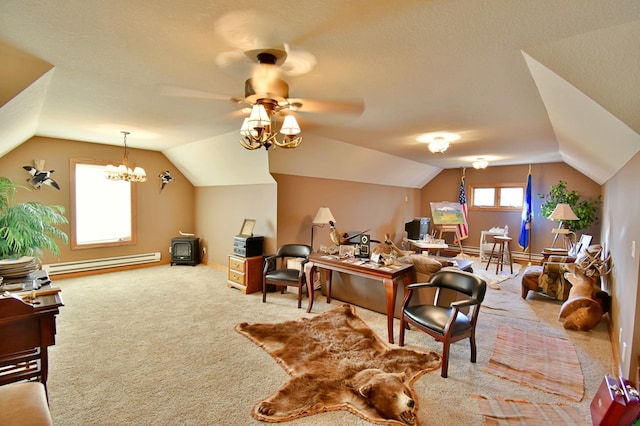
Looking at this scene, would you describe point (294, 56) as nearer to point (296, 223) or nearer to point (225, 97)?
point (225, 97)

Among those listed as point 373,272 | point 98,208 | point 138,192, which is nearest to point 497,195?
point 373,272

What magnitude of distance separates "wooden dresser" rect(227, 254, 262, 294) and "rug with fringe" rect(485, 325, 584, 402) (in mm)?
3337

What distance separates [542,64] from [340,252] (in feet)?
9.53

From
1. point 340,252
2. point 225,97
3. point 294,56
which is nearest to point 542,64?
point 294,56

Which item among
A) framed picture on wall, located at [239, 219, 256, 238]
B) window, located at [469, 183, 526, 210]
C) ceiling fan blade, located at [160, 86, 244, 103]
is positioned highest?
ceiling fan blade, located at [160, 86, 244, 103]

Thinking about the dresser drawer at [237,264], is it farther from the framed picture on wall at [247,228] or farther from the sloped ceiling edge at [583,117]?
the sloped ceiling edge at [583,117]

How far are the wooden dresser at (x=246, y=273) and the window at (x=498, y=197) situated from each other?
6338 millimetres

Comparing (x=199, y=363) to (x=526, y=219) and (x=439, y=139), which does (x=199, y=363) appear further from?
(x=526, y=219)

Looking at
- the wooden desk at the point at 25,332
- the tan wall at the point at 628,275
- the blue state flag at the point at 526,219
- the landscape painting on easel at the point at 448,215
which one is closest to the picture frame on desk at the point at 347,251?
the tan wall at the point at 628,275

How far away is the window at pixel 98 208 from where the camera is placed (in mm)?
5409

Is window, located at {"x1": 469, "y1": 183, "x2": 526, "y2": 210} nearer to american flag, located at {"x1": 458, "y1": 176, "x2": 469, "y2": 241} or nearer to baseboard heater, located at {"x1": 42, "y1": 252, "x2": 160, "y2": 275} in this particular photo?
american flag, located at {"x1": 458, "y1": 176, "x2": 469, "y2": 241}

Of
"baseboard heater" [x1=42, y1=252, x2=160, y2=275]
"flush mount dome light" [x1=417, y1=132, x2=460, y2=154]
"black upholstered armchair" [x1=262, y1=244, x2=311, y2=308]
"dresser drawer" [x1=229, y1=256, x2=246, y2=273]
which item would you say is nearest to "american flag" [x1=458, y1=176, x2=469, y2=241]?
"flush mount dome light" [x1=417, y1=132, x2=460, y2=154]

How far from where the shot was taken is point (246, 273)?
470 centimetres

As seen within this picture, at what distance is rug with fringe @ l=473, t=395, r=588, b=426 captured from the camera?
198 centimetres
